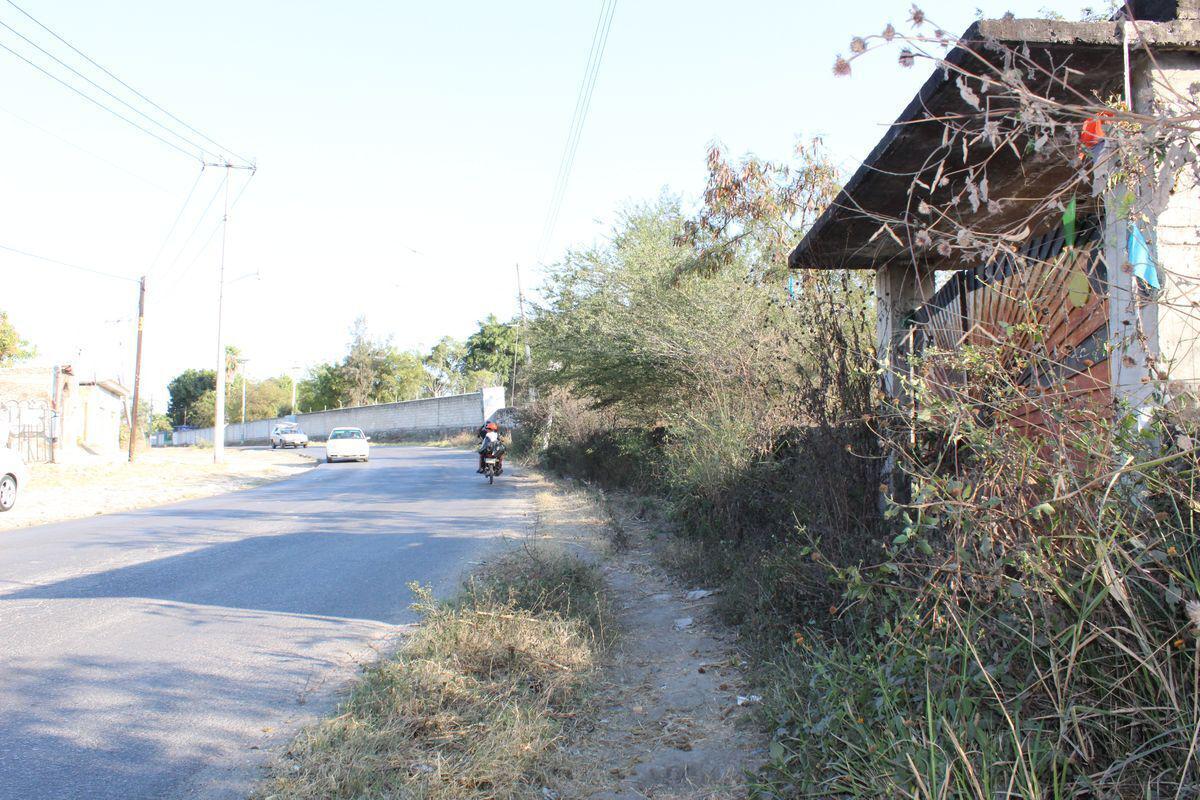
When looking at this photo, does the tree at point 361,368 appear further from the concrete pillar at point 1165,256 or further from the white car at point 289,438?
the concrete pillar at point 1165,256

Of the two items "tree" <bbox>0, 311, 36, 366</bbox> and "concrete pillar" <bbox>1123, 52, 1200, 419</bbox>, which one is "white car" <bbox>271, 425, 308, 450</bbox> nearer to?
"tree" <bbox>0, 311, 36, 366</bbox>

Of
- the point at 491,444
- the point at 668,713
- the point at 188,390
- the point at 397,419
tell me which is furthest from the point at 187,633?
the point at 188,390

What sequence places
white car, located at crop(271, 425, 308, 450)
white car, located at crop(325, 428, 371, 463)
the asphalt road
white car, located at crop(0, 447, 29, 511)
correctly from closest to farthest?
1. the asphalt road
2. white car, located at crop(0, 447, 29, 511)
3. white car, located at crop(325, 428, 371, 463)
4. white car, located at crop(271, 425, 308, 450)

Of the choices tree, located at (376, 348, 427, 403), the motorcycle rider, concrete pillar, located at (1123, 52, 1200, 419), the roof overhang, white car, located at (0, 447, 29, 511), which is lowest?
white car, located at (0, 447, 29, 511)

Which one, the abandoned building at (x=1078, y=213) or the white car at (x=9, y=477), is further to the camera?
the white car at (x=9, y=477)

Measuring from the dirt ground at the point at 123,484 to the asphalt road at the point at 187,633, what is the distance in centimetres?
329

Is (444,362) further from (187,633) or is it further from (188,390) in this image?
(187,633)

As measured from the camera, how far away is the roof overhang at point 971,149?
3635 mm

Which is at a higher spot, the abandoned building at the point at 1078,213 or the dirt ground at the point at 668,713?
the abandoned building at the point at 1078,213

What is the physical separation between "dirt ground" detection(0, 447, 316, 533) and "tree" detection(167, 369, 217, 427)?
231 feet

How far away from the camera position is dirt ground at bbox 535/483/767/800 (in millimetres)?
3871

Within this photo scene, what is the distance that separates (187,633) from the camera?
6348mm

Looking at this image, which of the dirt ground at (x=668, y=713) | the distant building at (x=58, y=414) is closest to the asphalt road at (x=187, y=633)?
the dirt ground at (x=668, y=713)

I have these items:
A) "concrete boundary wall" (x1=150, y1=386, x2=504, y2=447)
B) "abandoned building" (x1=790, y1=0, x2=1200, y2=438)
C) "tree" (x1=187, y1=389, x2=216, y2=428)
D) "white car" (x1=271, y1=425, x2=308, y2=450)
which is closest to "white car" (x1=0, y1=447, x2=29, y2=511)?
"abandoned building" (x1=790, y1=0, x2=1200, y2=438)
